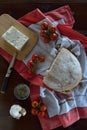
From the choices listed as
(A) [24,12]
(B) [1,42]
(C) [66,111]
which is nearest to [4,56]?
(B) [1,42]

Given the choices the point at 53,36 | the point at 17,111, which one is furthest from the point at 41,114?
the point at 53,36

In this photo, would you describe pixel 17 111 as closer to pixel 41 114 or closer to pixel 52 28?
pixel 41 114

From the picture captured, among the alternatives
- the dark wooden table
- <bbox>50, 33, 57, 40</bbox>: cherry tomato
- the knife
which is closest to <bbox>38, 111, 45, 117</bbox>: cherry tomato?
the dark wooden table

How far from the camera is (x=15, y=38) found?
96cm

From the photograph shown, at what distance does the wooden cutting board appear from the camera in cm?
97

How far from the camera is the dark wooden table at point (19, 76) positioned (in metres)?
0.92

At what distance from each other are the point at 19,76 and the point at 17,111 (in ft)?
0.43

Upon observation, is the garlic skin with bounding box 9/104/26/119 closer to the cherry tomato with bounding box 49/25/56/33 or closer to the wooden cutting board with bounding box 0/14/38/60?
the wooden cutting board with bounding box 0/14/38/60

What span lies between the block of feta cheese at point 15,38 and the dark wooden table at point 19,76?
0.25ft

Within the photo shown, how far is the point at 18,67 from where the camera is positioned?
968 mm

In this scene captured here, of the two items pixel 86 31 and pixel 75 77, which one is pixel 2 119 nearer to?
pixel 75 77

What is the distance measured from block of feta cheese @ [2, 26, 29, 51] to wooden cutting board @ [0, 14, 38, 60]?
0.02 m

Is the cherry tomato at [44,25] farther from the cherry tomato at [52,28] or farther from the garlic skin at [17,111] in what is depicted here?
the garlic skin at [17,111]

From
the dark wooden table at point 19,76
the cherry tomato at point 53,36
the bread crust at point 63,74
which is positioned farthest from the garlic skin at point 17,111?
the cherry tomato at point 53,36
